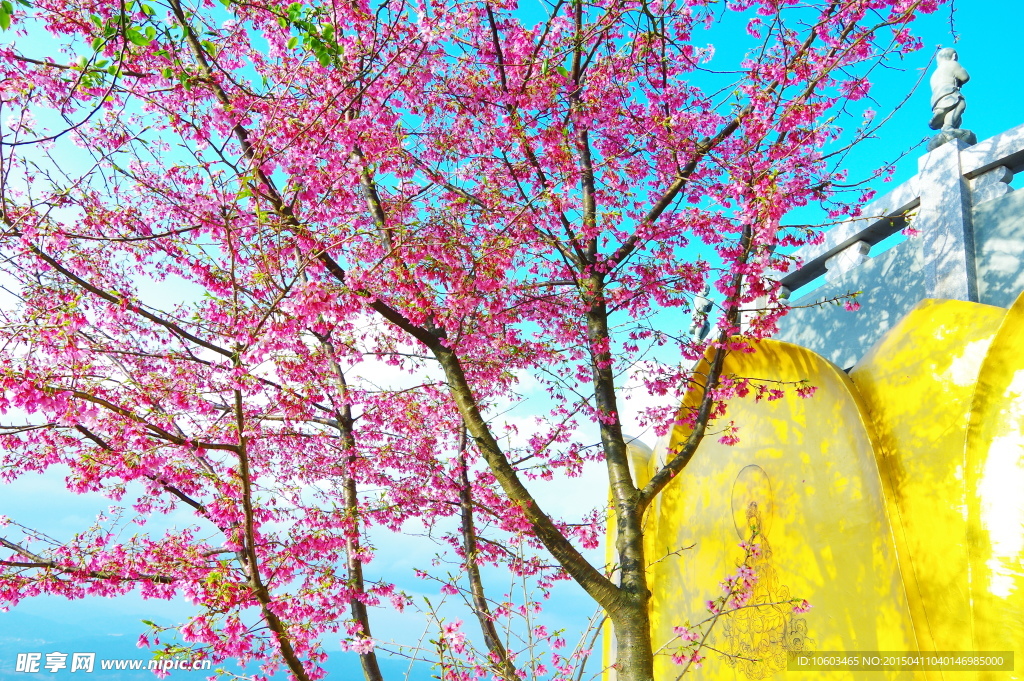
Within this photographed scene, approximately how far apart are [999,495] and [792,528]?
67.8 inches

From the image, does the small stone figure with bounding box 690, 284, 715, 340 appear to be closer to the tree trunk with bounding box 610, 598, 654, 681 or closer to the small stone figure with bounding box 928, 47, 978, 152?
the small stone figure with bounding box 928, 47, 978, 152

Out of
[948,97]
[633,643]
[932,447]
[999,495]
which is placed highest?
[948,97]

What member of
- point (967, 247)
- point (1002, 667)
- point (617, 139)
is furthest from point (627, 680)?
point (967, 247)

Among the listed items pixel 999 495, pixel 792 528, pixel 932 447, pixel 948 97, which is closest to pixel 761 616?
pixel 792 528

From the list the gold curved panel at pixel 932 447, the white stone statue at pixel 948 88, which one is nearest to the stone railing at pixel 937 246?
the white stone statue at pixel 948 88

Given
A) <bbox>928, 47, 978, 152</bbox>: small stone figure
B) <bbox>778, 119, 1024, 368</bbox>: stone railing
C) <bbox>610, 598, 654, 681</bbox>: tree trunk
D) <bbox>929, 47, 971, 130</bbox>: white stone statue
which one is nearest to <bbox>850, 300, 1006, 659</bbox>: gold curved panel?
<bbox>778, 119, 1024, 368</bbox>: stone railing

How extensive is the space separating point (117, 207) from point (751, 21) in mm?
5983

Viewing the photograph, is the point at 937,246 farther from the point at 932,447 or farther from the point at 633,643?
the point at 633,643

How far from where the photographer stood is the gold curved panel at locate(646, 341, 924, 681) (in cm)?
539

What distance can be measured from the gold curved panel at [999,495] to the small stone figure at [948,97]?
3148 millimetres

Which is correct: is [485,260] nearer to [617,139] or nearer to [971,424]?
[617,139]

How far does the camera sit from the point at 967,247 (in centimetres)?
657

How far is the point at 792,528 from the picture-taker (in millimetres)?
5988

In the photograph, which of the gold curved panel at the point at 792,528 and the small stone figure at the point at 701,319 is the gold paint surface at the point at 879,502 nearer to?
the gold curved panel at the point at 792,528
